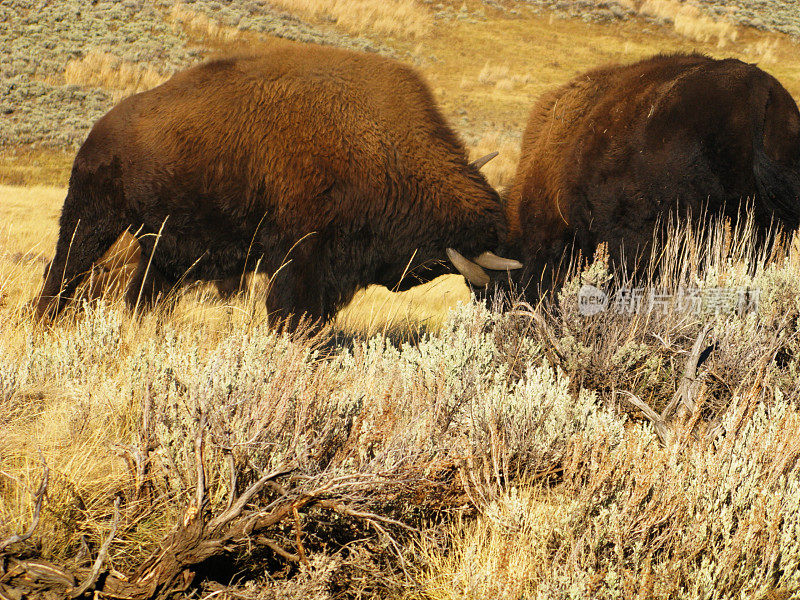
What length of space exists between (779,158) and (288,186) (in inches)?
161

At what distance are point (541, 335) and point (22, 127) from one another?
2134 centimetres

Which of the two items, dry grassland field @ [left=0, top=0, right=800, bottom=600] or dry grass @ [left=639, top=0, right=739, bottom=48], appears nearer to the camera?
dry grassland field @ [left=0, top=0, right=800, bottom=600]

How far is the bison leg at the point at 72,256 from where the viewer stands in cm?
495

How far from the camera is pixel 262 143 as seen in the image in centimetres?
464

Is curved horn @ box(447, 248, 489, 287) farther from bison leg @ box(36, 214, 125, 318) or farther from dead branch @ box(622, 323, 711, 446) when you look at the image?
bison leg @ box(36, 214, 125, 318)

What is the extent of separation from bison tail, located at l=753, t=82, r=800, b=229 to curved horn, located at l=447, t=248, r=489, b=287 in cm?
251

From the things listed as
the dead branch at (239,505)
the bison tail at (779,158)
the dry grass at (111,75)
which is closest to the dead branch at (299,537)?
the dead branch at (239,505)

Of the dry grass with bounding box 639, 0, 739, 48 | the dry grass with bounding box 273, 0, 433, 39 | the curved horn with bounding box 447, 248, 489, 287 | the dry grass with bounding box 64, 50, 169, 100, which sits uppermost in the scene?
the dry grass with bounding box 639, 0, 739, 48

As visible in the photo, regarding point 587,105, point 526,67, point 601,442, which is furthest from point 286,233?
point 526,67

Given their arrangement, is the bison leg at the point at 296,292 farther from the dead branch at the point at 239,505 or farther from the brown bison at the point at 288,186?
the dead branch at the point at 239,505

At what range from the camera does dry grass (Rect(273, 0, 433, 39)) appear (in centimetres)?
3503

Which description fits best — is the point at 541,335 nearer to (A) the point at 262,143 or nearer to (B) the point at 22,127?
(A) the point at 262,143

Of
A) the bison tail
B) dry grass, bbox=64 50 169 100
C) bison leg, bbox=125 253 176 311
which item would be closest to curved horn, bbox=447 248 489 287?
bison leg, bbox=125 253 176 311

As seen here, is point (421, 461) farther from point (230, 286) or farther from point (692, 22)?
point (692, 22)
